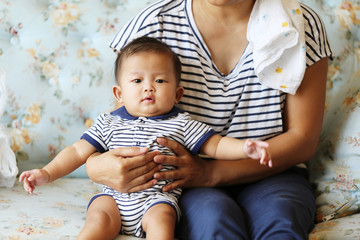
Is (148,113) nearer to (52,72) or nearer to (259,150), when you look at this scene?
(259,150)

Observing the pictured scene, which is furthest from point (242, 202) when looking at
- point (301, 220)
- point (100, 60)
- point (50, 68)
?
point (50, 68)

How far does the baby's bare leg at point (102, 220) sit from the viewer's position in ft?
3.97

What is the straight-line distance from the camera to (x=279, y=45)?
146cm

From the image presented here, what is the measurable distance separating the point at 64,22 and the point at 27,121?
39cm

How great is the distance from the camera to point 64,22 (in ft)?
5.96

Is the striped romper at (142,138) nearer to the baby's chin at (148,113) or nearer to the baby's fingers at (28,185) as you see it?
the baby's chin at (148,113)

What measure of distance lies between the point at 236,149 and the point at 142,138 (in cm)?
26

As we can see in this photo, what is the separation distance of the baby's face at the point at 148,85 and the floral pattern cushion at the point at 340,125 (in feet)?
2.00

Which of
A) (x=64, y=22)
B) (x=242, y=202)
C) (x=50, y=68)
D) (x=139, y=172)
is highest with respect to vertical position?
(x=64, y=22)

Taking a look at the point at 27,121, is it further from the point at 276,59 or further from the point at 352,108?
the point at 352,108

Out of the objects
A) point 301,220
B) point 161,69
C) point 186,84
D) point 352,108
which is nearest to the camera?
point 301,220

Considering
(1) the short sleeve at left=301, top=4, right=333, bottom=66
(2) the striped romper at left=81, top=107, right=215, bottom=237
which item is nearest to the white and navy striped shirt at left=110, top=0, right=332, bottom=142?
(1) the short sleeve at left=301, top=4, right=333, bottom=66

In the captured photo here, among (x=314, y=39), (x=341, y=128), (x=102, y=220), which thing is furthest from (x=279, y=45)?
(x=102, y=220)

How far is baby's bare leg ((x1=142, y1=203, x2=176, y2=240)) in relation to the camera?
118cm
